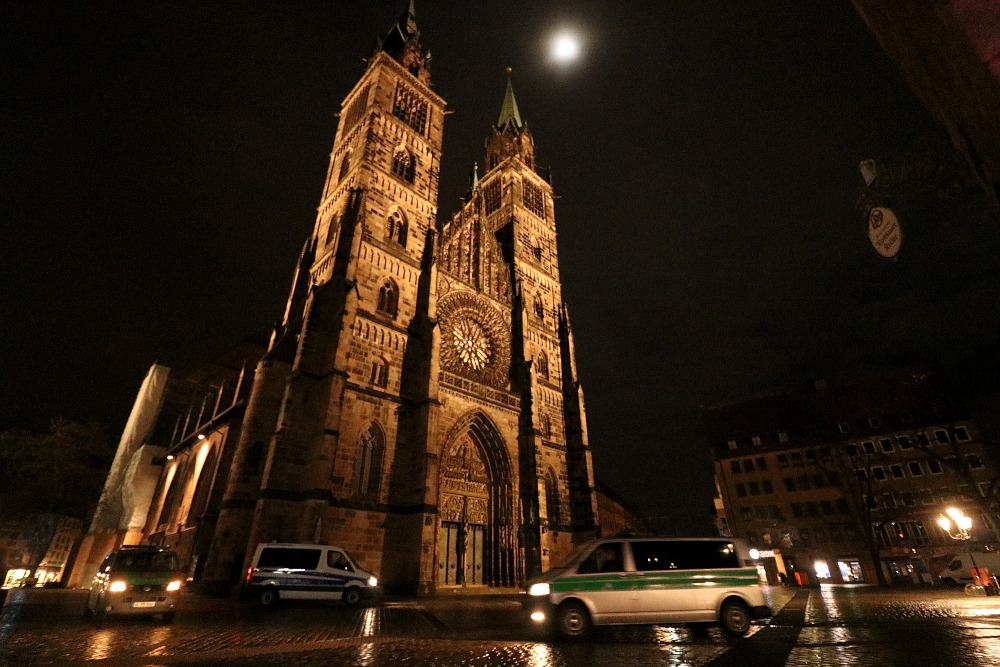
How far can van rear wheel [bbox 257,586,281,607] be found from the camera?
12.6m

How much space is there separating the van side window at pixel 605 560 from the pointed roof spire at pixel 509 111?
142 ft

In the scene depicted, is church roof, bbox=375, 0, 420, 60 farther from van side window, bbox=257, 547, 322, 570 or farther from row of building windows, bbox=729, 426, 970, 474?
row of building windows, bbox=729, 426, 970, 474

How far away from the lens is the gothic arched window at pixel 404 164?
27.9 meters

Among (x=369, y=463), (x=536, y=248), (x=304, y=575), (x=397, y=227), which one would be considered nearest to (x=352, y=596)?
(x=304, y=575)

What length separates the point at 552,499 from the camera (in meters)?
26.2

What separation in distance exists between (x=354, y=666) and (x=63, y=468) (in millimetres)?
37759

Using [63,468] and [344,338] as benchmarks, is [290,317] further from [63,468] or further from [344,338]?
[63,468]

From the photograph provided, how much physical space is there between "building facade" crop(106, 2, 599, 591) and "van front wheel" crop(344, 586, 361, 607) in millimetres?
3187

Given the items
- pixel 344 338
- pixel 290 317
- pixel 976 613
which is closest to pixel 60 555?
pixel 290 317

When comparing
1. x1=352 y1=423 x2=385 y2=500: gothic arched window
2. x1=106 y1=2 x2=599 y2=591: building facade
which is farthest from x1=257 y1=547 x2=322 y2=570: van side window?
x1=352 y1=423 x2=385 y2=500: gothic arched window

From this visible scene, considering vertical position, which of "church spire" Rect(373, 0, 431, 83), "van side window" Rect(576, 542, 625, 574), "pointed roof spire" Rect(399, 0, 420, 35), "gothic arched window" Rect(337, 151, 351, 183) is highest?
"pointed roof spire" Rect(399, 0, 420, 35)

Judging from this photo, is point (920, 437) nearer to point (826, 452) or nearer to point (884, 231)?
point (826, 452)

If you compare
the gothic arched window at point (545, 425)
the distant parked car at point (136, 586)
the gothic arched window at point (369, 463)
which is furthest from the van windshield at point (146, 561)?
the gothic arched window at point (545, 425)

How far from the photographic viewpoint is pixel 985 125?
3164mm
